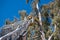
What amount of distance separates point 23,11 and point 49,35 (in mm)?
5928

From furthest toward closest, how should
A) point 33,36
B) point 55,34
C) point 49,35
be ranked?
point 33,36, point 49,35, point 55,34

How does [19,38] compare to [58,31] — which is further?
[58,31]

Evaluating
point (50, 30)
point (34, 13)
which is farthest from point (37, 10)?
point (50, 30)

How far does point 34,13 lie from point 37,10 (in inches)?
24.2

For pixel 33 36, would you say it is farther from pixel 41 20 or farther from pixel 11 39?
pixel 11 39

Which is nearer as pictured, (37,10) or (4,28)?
(4,28)

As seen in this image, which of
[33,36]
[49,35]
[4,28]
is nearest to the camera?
[4,28]

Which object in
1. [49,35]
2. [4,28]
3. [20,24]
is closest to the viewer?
[4,28]

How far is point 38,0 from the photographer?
2036cm

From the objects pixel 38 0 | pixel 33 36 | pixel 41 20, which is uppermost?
pixel 38 0

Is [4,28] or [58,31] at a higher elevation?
[4,28]

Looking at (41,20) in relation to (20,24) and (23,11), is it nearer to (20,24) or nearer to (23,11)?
(23,11)

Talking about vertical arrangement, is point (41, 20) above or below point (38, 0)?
below

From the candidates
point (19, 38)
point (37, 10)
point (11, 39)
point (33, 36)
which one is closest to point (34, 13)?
point (37, 10)
